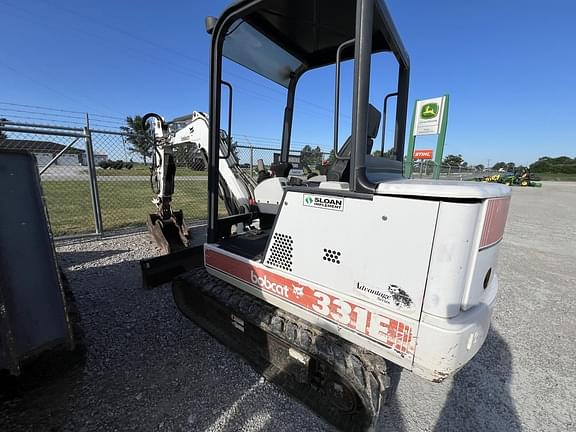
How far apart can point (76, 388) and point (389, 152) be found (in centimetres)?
340

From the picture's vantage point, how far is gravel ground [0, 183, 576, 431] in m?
1.77

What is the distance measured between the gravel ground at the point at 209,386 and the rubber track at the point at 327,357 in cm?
14

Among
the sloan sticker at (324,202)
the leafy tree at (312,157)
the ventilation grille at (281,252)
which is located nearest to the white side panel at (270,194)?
the ventilation grille at (281,252)

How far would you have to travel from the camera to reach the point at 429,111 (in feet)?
30.6

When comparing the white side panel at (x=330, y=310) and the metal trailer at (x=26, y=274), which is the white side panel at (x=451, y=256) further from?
the metal trailer at (x=26, y=274)

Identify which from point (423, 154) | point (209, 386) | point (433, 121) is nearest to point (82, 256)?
point (209, 386)

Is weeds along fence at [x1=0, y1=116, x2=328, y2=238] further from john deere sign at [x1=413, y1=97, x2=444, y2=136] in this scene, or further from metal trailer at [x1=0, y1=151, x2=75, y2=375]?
john deere sign at [x1=413, y1=97, x2=444, y2=136]

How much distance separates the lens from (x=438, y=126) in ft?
29.6

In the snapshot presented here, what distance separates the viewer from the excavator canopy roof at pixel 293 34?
204cm

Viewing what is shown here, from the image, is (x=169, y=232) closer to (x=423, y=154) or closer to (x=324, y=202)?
(x=324, y=202)

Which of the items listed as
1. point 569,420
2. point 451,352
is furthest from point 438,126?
point 451,352

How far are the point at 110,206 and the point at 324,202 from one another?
881 cm

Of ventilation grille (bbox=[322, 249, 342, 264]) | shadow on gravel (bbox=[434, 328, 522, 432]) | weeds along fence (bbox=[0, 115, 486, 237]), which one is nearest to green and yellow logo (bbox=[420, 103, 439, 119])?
weeds along fence (bbox=[0, 115, 486, 237])

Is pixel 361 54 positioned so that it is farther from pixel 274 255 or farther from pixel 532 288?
pixel 532 288
